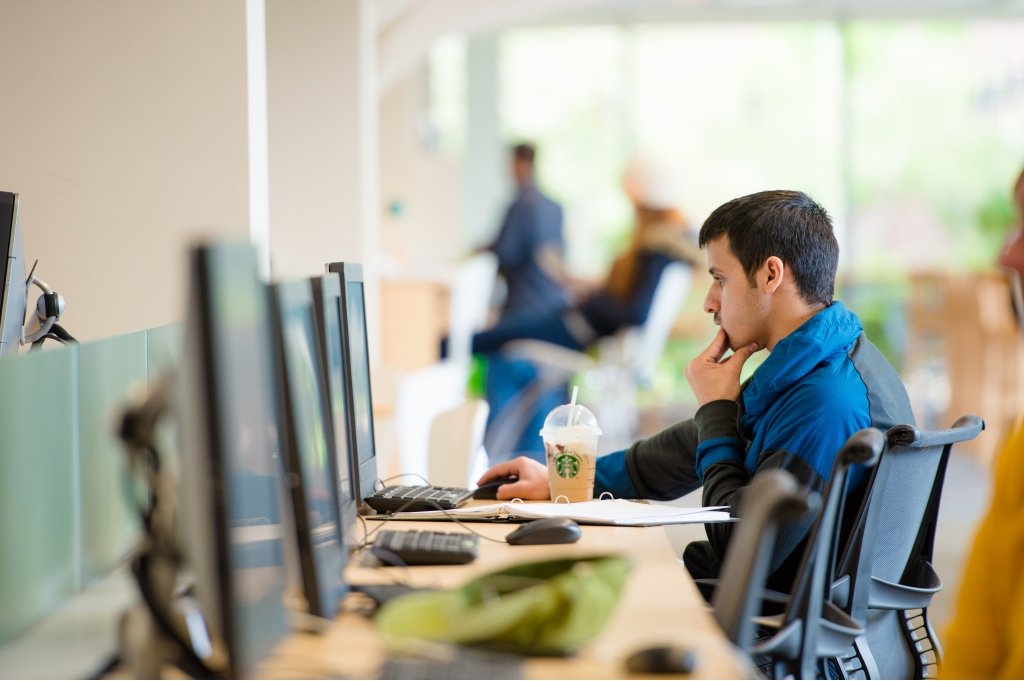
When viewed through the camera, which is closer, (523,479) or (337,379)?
(337,379)

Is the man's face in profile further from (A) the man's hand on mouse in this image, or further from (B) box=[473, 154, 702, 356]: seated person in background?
(B) box=[473, 154, 702, 356]: seated person in background

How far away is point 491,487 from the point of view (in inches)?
87.2

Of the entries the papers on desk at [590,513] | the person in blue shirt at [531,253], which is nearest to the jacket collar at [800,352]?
the papers on desk at [590,513]

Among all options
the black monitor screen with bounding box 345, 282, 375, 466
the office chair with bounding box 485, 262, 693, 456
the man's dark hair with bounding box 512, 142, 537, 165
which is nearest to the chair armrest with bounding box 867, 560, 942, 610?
the black monitor screen with bounding box 345, 282, 375, 466

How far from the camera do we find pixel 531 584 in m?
1.26

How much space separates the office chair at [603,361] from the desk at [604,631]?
4.32 metres

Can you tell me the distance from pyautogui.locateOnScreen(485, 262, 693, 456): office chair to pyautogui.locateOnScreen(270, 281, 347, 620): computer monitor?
4632 mm

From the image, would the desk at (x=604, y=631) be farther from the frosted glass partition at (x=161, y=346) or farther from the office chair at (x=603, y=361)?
the office chair at (x=603, y=361)

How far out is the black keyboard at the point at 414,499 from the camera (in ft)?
6.54

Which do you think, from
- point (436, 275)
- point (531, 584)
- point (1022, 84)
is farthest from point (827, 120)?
point (531, 584)

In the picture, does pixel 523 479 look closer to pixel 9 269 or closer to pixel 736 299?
pixel 736 299

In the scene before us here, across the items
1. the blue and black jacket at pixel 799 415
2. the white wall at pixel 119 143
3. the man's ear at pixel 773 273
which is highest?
the white wall at pixel 119 143

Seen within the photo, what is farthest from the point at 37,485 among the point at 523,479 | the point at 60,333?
the point at 523,479

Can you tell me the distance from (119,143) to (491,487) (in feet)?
3.45
